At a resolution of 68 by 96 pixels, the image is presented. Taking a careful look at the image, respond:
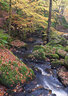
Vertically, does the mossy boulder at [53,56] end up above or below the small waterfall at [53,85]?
above

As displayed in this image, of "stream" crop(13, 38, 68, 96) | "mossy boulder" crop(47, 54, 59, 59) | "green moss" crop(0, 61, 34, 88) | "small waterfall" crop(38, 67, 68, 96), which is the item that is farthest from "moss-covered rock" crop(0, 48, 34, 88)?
"mossy boulder" crop(47, 54, 59, 59)

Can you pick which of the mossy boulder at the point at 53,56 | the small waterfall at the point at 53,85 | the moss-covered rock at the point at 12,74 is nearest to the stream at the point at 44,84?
the small waterfall at the point at 53,85

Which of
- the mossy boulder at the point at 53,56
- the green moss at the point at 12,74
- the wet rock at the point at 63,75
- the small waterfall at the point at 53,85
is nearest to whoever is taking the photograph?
the green moss at the point at 12,74

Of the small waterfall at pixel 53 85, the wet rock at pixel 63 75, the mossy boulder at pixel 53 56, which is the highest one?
the mossy boulder at pixel 53 56

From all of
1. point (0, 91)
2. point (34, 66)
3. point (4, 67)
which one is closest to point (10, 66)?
point (4, 67)

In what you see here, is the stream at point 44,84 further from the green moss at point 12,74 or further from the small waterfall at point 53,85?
the green moss at point 12,74

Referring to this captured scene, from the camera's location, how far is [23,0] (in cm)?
1034

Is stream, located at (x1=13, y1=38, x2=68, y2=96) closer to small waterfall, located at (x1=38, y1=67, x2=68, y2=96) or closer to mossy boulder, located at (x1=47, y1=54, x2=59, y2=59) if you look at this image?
small waterfall, located at (x1=38, y1=67, x2=68, y2=96)

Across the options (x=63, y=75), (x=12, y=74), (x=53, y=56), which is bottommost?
(x=63, y=75)

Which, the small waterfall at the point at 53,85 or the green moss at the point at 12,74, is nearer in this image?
the green moss at the point at 12,74

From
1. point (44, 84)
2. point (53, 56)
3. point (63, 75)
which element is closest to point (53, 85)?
point (44, 84)

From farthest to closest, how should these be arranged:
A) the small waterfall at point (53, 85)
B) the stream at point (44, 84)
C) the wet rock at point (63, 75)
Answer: the wet rock at point (63, 75) < the small waterfall at point (53, 85) < the stream at point (44, 84)

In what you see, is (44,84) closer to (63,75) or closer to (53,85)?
(53,85)

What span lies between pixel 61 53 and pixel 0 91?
26.0ft
